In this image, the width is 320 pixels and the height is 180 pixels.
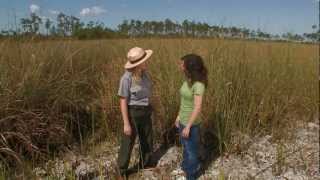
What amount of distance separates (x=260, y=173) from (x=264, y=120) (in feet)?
4.24

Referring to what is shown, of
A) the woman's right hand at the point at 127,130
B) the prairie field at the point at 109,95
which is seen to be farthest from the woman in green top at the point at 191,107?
the prairie field at the point at 109,95

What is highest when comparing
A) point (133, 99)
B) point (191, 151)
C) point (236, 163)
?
point (133, 99)

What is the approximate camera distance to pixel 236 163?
408 cm

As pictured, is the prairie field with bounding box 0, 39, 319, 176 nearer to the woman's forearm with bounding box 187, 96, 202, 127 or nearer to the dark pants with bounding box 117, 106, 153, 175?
the dark pants with bounding box 117, 106, 153, 175

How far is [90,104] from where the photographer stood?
476cm

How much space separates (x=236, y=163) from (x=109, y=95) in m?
1.87

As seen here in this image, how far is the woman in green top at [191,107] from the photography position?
10.8 ft

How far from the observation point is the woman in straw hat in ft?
11.3

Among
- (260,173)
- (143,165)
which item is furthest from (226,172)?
(143,165)

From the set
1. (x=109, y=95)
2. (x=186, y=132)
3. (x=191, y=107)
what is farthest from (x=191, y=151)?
(x=109, y=95)

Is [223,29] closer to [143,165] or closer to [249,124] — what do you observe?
[249,124]

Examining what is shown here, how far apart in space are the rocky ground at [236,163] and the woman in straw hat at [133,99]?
12.5 inches

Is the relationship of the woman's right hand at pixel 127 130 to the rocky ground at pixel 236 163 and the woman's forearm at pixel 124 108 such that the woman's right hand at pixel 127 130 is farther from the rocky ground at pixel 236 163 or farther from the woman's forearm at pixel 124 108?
the rocky ground at pixel 236 163

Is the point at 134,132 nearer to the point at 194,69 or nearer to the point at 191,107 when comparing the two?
the point at 191,107
